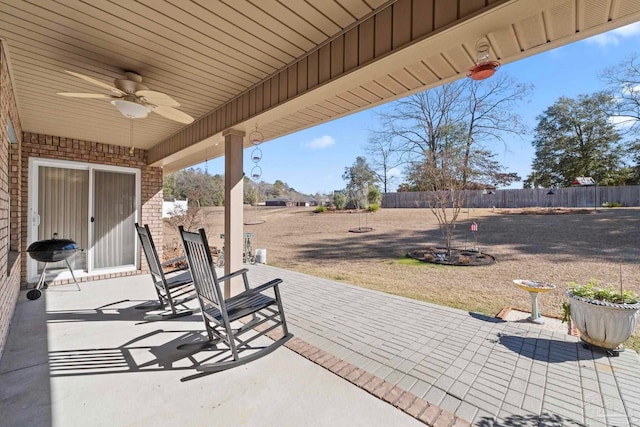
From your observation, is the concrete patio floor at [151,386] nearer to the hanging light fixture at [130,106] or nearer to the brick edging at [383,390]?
the brick edging at [383,390]

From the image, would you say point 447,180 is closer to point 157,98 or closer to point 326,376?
point 326,376

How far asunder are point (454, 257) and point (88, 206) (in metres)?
8.47

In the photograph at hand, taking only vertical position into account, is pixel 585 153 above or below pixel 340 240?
above

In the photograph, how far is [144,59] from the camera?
8.18 ft

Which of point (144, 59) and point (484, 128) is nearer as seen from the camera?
point (144, 59)

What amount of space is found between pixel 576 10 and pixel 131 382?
3768 millimetres

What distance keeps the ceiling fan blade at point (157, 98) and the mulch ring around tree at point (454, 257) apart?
22.6ft

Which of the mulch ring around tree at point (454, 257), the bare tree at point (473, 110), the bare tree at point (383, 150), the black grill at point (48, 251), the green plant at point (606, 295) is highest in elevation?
the bare tree at point (473, 110)

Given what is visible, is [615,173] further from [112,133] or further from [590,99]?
[112,133]

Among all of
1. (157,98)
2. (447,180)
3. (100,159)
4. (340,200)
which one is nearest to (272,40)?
(157,98)

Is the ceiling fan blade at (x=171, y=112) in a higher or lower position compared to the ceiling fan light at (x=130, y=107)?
higher

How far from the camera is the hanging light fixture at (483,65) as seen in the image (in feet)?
5.44

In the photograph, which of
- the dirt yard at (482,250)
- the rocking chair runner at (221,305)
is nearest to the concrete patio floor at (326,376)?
the rocking chair runner at (221,305)

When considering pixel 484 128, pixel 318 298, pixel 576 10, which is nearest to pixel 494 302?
pixel 318 298
